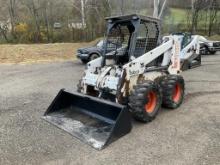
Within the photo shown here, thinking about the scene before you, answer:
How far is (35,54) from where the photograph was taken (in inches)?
689

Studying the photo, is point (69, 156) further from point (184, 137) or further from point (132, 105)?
point (184, 137)

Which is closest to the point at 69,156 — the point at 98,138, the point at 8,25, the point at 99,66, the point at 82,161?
the point at 82,161

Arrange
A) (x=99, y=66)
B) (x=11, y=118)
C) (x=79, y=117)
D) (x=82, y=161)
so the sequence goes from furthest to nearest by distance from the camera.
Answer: (x=99, y=66) → (x=11, y=118) → (x=79, y=117) → (x=82, y=161)

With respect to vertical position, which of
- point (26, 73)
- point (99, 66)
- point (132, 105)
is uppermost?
point (99, 66)

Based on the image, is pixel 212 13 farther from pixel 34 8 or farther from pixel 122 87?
pixel 122 87

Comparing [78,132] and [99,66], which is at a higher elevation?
[99,66]

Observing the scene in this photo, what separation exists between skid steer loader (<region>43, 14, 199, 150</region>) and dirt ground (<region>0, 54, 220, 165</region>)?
A: 0.70 feet

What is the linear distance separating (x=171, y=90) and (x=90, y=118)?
1.93m

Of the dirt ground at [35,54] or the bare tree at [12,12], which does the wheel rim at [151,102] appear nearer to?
the dirt ground at [35,54]

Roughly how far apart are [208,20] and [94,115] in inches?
1070

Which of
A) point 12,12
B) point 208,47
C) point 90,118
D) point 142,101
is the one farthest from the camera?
point 12,12

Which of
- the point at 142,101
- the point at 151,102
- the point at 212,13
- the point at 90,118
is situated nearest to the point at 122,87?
the point at 142,101

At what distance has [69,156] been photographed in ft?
14.0

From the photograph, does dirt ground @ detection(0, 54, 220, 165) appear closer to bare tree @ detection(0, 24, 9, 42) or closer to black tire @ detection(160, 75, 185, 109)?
black tire @ detection(160, 75, 185, 109)
